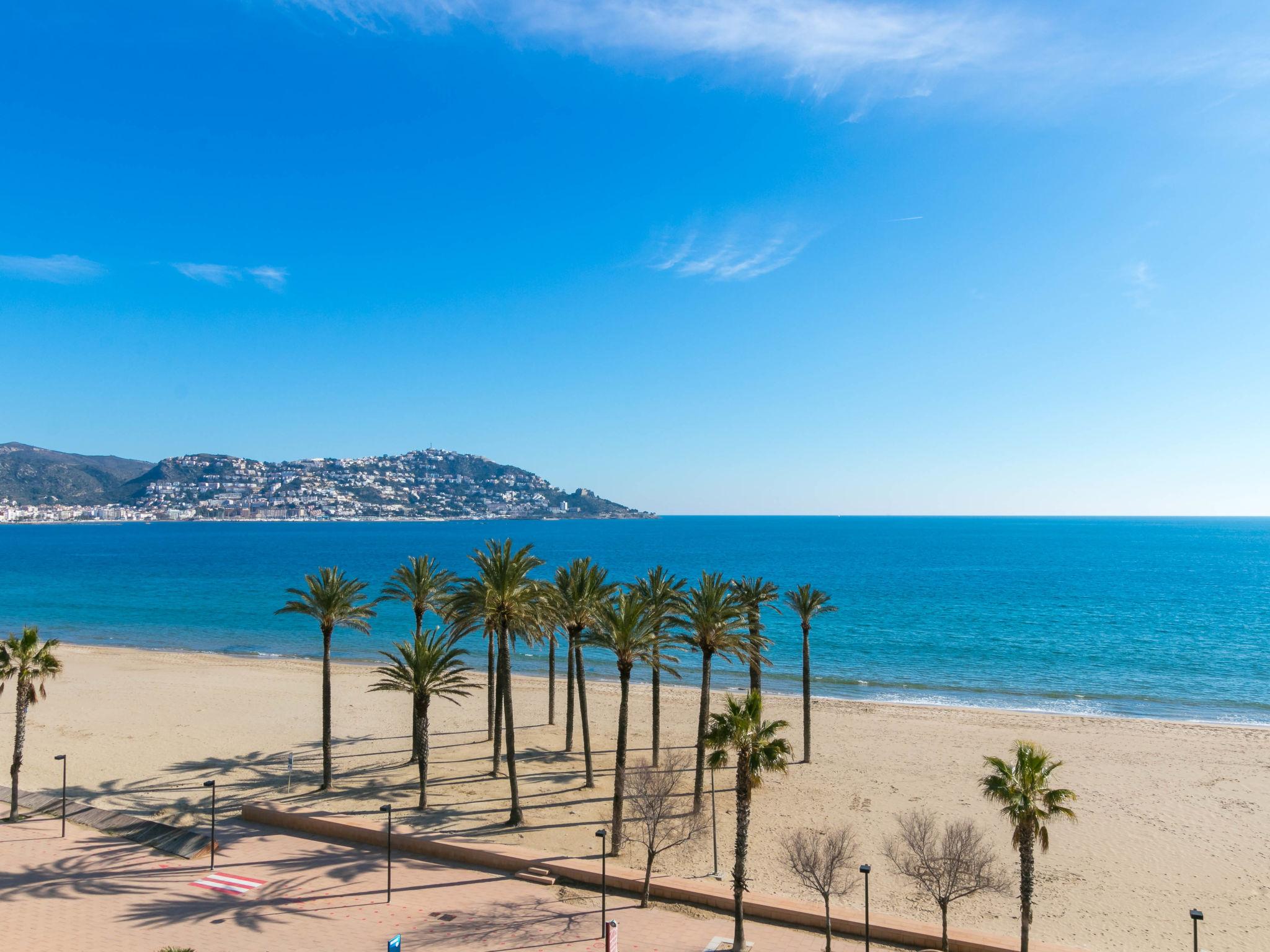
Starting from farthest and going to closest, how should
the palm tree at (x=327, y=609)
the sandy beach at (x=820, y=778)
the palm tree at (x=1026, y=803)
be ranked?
1. the palm tree at (x=327, y=609)
2. the sandy beach at (x=820, y=778)
3. the palm tree at (x=1026, y=803)

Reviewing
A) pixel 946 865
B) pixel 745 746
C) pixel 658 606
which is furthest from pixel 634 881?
pixel 658 606

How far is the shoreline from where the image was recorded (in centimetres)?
4350

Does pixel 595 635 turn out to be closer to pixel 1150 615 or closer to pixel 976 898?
pixel 976 898

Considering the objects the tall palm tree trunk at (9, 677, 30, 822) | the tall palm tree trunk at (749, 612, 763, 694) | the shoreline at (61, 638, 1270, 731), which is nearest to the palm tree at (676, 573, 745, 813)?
the tall palm tree trunk at (749, 612, 763, 694)

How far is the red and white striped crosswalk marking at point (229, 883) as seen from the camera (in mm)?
20328

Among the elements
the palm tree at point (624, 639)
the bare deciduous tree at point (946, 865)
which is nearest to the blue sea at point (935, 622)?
the palm tree at point (624, 639)

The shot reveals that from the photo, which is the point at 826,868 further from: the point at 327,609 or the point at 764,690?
the point at 764,690

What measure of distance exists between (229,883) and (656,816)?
1229cm

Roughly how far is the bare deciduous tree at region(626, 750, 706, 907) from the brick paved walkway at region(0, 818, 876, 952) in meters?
2.06

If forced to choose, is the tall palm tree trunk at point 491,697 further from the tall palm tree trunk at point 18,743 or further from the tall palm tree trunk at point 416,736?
the tall palm tree trunk at point 18,743

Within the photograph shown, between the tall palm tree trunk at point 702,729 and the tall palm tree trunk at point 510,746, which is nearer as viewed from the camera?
the tall palm tree trunk at point 702,729

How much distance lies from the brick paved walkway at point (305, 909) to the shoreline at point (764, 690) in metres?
29.9

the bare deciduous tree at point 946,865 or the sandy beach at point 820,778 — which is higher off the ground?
the bare deciduous tree at point 946,865

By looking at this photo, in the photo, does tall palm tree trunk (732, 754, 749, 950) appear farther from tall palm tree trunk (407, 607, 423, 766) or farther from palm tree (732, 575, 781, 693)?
tall palm tree trunk (407, 607, 423, 766)
